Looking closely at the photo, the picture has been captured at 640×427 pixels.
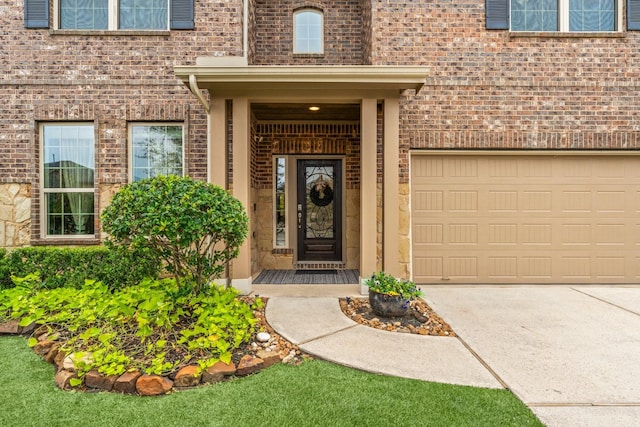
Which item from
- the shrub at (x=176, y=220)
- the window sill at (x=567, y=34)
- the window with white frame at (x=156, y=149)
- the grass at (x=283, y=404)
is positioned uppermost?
the window sill at (x=567, y=34)

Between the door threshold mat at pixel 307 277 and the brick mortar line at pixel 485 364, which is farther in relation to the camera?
the door threshold mat at pixel 307 277

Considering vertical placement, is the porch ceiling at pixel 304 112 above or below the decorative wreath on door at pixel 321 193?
above

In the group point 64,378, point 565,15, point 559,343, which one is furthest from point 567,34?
point 64,378

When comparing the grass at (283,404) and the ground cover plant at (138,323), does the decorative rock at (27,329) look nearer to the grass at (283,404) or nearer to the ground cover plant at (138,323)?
the ground cover plant at (138,323)

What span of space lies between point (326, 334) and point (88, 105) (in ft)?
16.4

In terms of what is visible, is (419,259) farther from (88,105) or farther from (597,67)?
(88,105)

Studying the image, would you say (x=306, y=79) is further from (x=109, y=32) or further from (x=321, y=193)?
(x=109, y=32)

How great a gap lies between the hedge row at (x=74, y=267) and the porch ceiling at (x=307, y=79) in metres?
2.52

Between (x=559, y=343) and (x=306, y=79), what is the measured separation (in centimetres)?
414

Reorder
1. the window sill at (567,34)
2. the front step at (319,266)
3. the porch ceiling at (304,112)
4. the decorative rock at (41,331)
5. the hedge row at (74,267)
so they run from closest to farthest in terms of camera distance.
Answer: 1. the decorative rock at (41,331)
2. the hedge row at (74,267)
3. the window sill at (567,34)
4. the porch ceiling at (304,112)
5. the front step at (319,266)

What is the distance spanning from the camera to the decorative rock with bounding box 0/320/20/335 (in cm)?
332

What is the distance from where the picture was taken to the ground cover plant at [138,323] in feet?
8.63

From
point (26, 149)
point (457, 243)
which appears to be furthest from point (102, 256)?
point (457, 243)

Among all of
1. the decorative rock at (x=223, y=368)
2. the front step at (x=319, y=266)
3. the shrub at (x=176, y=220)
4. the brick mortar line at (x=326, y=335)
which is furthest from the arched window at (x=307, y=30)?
the decorative rock at (x=223, y=368)
